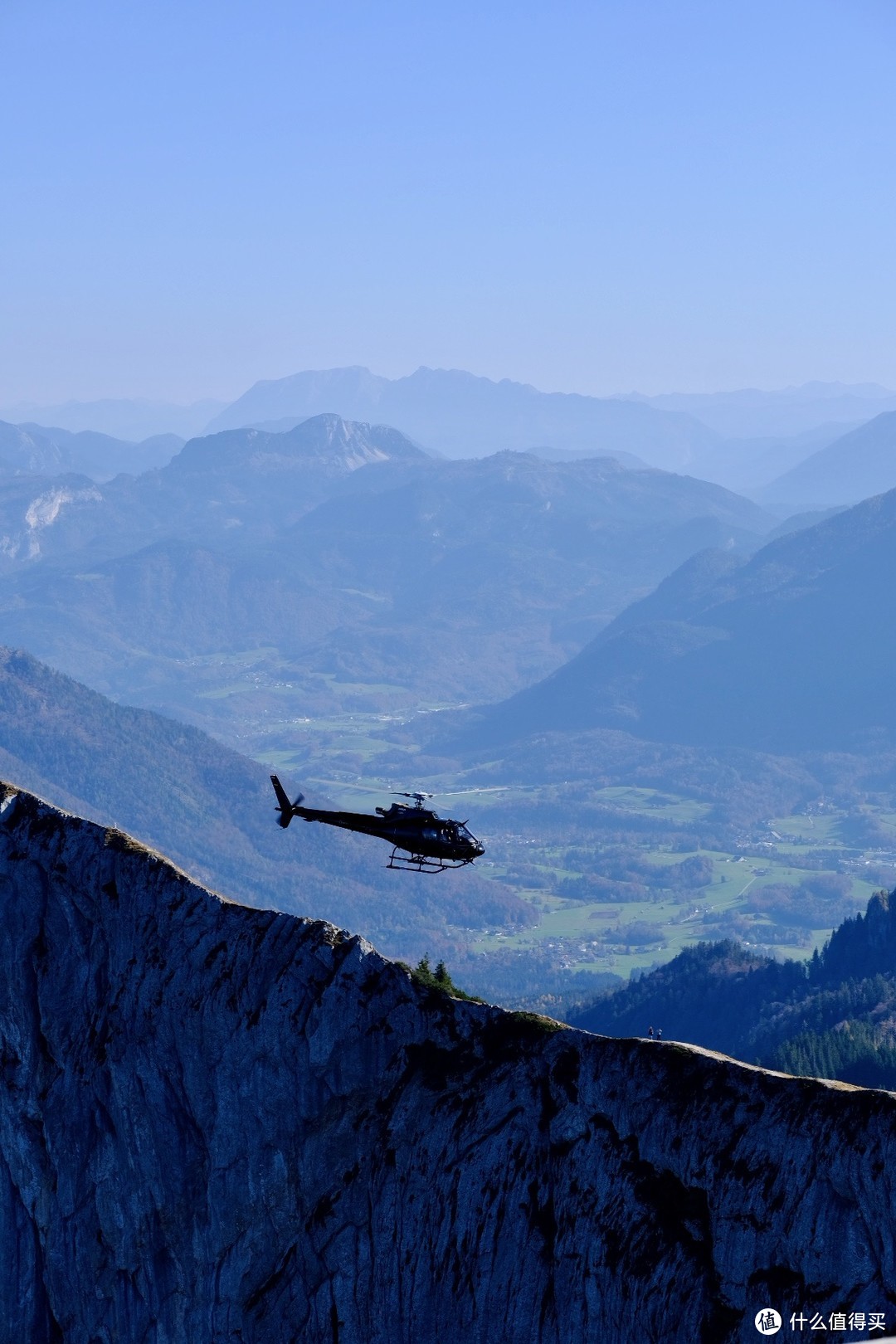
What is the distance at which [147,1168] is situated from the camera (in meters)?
73.1

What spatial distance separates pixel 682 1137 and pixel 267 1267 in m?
18.3

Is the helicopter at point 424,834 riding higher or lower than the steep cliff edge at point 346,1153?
higher

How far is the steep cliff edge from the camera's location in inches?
2389

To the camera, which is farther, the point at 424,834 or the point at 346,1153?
the point at 424,834

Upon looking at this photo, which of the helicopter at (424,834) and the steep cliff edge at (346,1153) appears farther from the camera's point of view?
the helicopter at (424,834)

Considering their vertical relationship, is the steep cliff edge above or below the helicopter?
below

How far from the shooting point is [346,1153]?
68.6 metres

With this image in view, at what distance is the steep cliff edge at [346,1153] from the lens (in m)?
60.7

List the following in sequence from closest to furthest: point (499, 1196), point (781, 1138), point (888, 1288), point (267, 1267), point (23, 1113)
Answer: point (888, 1288), point (781, 1138), point (499, 1196), point (267, 1267), point (23, 1113)

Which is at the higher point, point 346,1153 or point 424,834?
point 424,834

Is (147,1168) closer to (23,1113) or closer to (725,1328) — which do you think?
(23,1113)

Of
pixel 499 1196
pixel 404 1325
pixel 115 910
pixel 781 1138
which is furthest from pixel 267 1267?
pixel 781 1138

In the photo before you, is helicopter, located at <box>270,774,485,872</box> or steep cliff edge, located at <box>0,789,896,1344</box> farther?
helicopter, located at <box>270,774,485,872</box>

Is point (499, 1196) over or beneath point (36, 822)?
beneath
